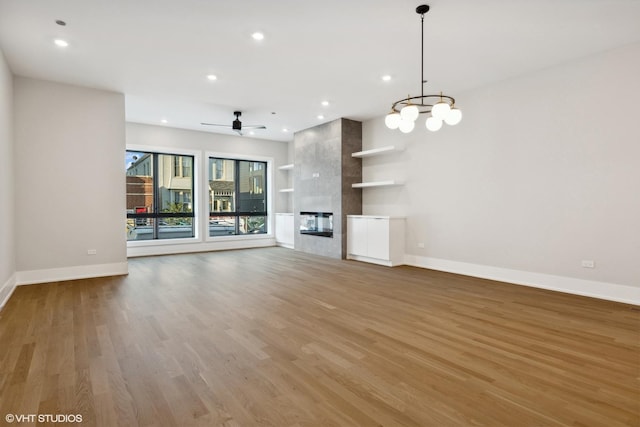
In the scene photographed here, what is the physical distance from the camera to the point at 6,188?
4.43 m

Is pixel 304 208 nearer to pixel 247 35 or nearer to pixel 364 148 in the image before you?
pixel 364 148

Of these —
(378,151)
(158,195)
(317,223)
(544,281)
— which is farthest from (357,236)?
(158,195)

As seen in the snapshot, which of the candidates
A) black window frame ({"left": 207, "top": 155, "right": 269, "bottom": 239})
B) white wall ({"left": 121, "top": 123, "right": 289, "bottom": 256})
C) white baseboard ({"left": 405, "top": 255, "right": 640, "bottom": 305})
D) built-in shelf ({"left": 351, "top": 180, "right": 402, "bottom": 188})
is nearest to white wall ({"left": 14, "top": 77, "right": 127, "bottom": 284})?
white wall ({"left": 121, "top": 123, "right": 289, "bottom": 256})

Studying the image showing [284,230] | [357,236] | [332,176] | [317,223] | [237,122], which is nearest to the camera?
[237,122]

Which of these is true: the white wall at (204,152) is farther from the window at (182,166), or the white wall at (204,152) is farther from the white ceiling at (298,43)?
the white ceiling at (298,43)

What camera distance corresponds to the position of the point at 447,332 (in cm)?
306

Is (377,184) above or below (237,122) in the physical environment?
below

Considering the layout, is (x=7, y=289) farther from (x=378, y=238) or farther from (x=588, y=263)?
(x=588, y=263)

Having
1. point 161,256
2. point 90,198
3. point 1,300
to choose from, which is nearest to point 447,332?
point 1,300

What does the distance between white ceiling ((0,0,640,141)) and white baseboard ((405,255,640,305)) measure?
286 centimetres

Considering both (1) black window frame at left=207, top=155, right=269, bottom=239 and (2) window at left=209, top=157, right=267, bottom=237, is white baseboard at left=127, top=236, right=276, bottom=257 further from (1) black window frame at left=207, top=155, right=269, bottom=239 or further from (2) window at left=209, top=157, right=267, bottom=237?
(2) window at left=209, top=157, right=267, bottom=237

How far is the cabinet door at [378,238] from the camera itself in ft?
21.2

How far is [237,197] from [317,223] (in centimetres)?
280

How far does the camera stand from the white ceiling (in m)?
3.28
